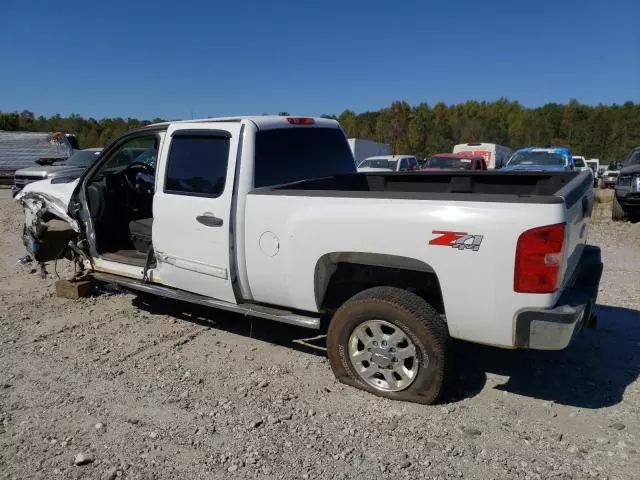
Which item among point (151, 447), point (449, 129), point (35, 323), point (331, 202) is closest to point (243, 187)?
point (331, 202)

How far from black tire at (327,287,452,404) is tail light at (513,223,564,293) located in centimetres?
62

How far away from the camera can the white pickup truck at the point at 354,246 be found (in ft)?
10.0

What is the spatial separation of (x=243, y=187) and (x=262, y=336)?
1.57 meters

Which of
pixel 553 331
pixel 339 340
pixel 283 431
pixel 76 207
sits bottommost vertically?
pixel 283 431

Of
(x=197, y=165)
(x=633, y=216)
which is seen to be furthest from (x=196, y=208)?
(x=633, y=216)

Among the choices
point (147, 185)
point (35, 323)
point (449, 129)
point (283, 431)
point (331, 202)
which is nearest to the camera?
point (283, 431)

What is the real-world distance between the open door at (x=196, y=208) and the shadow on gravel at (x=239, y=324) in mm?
626

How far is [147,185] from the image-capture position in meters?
6.25

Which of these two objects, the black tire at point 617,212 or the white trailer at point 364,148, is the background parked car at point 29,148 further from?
the black tire at point 617,212

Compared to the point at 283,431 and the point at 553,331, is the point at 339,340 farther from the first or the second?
the point at 553,331

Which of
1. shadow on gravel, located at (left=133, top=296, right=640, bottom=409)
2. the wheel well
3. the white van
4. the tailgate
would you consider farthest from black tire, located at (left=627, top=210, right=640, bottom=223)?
the white van

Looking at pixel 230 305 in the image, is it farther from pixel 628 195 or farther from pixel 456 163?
pixel 456 163

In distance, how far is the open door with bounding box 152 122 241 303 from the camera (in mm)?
4227

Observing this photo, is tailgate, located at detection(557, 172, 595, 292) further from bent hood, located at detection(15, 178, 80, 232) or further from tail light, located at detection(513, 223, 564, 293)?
bent hood, located at detection(15, 178, 80, 232)
